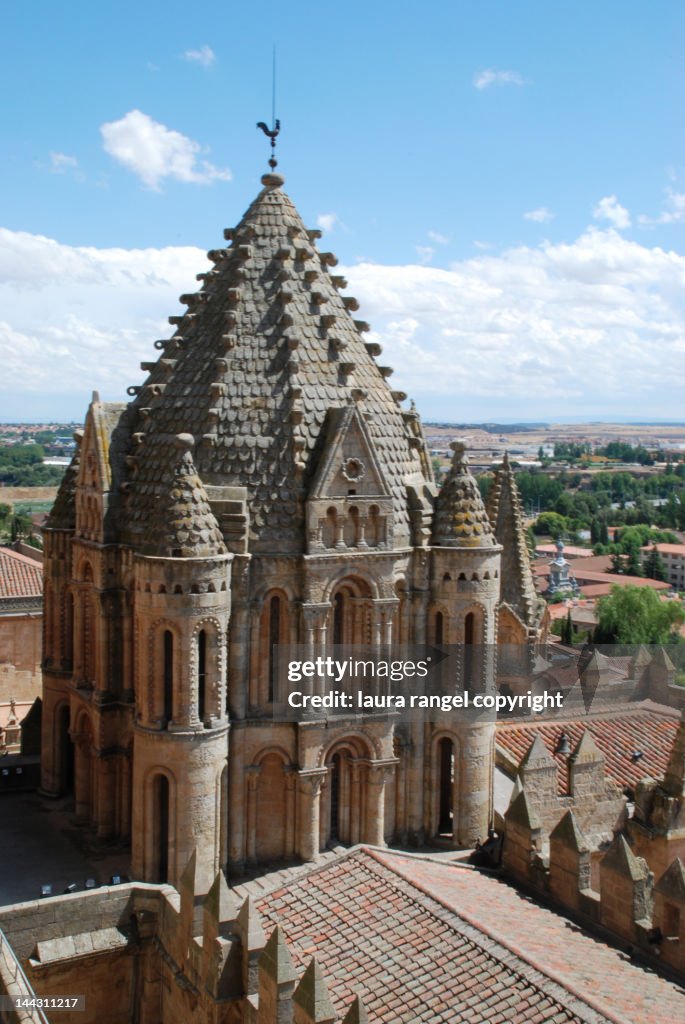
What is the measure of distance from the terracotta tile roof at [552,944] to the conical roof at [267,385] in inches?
322

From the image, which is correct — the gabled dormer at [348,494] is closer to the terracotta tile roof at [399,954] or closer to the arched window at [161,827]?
the arched window at [161,827]

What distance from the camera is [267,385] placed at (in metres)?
25.5

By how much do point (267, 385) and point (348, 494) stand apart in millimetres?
3310

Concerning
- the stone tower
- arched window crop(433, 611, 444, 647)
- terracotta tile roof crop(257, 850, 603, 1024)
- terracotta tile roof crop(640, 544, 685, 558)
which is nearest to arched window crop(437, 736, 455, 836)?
the stone tower

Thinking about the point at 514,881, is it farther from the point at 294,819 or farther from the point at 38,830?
the point at 38,830

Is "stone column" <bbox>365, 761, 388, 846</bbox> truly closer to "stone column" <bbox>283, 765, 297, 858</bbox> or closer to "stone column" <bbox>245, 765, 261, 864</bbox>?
"stone column" <bbox>283, 765, 297, 858</bbox>

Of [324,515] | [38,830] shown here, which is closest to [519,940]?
[324,515]

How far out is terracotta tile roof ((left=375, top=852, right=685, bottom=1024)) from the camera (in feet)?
58.5

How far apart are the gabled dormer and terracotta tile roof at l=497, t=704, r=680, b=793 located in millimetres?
10842

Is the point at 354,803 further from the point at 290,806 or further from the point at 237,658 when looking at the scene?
the point at 237,658

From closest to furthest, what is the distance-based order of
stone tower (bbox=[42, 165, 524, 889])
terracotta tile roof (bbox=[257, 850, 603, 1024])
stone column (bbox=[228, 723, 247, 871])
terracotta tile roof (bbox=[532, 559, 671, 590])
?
terracotta tile roof (bbox=[257, 850, 603, 1024])
stone tower (bbox=[42, 165, 524, 889])
stone column (bbox=[228, 723, 247, 871])
terracotta tile roof (bbox=[532, 559, 671, 590])

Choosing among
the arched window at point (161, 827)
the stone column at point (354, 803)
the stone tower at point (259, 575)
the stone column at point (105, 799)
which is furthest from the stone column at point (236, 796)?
the stone column at point (105, 799)

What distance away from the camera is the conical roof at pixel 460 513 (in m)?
26.9

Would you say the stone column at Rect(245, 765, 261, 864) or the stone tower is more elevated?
the stone tower
